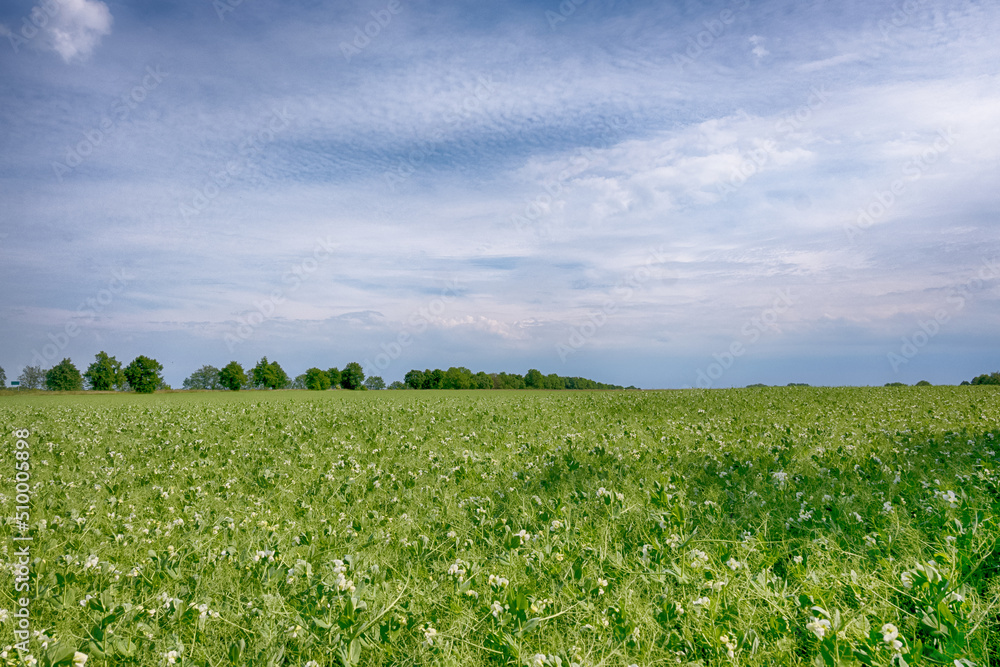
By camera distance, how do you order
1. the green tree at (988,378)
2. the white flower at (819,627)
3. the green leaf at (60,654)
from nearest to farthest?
the white flower at (819,627), the green leaf at (60,654), the green tree at (988,378)

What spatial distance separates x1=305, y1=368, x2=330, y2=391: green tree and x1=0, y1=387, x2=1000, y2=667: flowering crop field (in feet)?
283

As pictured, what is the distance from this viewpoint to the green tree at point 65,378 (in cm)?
10619

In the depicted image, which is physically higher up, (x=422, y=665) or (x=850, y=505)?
(x=850, y=505)

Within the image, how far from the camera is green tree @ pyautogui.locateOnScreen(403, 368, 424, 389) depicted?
8707 centimetres

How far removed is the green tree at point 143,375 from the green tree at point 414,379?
168 ft

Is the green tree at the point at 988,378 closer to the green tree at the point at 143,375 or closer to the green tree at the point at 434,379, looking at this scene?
the green tree at the point at 434,379

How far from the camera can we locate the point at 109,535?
7.22 metres

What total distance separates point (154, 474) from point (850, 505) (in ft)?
42.2

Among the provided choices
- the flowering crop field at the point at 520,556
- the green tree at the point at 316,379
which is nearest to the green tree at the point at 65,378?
the green tree at the point at 316,379

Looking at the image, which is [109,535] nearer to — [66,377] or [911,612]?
[911,612]

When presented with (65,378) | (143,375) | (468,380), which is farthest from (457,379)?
(65,378)

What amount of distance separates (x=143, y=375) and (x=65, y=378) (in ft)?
70.0

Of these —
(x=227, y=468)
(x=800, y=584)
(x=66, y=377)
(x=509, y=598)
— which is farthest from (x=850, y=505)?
(x=66, y=377)

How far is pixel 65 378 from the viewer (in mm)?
106438
